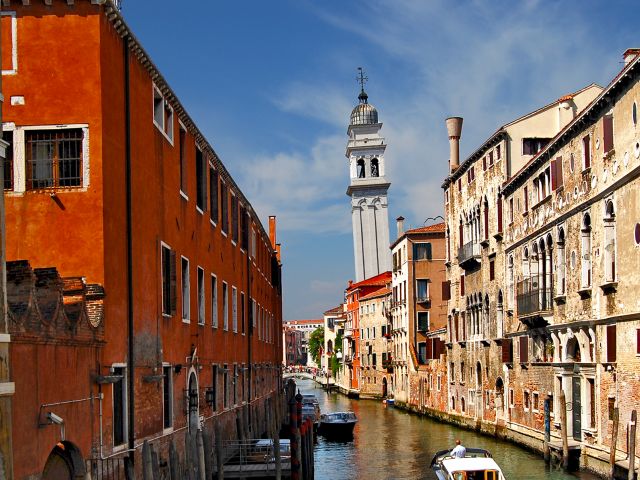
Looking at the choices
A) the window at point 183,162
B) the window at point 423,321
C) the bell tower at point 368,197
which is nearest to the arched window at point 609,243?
the window at point 183,162

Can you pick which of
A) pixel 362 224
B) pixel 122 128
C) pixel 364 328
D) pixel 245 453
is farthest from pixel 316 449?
pixel 362 224

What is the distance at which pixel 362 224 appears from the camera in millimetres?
88188

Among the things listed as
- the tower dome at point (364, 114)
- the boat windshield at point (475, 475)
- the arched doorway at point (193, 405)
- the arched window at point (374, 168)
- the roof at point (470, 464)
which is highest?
the tower dome at point (364, 114)

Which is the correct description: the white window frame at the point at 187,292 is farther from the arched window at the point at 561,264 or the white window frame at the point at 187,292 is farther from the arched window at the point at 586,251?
the arched window at the point at 561,264

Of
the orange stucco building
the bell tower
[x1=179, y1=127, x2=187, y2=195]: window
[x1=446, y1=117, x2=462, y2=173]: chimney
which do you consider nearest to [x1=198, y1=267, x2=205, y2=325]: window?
the orange stucco building

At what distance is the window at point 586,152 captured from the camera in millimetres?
21938

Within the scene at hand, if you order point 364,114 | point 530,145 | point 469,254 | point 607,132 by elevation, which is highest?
point 364,114

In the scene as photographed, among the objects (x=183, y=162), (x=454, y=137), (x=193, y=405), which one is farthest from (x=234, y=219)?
(x=454, y=137)

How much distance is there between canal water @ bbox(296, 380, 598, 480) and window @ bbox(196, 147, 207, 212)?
1005cm

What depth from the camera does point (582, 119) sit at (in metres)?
22.1

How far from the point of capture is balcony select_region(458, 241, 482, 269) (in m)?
34.6

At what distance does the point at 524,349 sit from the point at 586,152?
8.47 m

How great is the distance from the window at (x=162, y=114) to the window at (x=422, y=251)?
35395mm

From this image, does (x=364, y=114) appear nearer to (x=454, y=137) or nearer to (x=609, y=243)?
(x=454, y=137)
